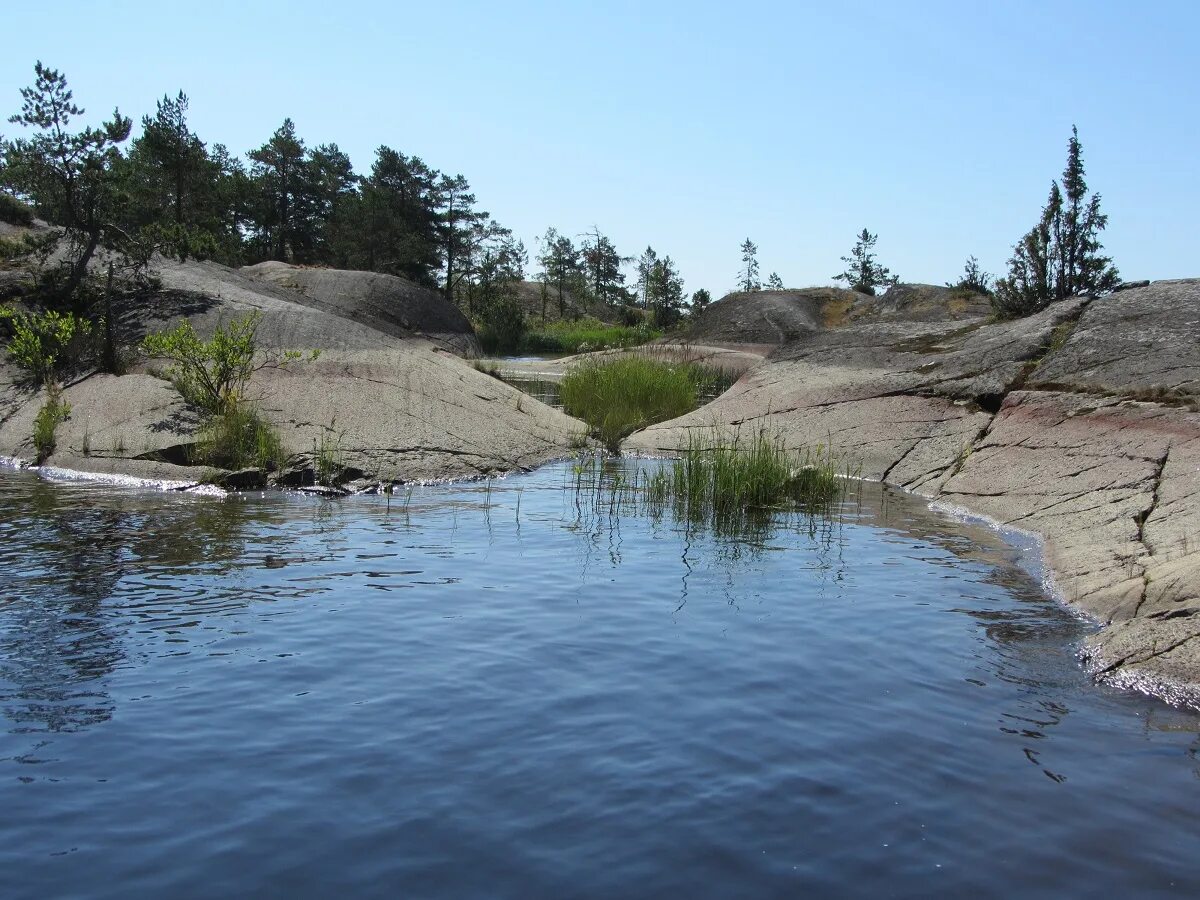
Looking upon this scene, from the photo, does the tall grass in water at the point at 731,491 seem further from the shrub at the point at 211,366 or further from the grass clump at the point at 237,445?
the shrub at the point at 211,366

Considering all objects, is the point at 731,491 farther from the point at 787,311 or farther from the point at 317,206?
the point at 317,206

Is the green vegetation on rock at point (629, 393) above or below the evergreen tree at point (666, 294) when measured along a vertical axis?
below

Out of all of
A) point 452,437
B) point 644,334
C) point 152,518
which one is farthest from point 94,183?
point 644,334

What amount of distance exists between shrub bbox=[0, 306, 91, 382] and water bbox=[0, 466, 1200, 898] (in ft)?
22.2

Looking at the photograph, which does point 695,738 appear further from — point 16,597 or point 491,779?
point 16,597

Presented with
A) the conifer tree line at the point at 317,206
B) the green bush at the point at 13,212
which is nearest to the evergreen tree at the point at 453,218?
the conifer tree line at the point at 317,206

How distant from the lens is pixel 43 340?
1412 cm

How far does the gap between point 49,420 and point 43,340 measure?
5.81ft

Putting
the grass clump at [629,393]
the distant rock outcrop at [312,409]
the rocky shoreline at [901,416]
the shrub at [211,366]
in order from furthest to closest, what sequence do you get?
the grass clump at [629,393] → the shrub at [211,366] → the distant rock outcrop at [312,409] → the rocky shoreline at [901,416]

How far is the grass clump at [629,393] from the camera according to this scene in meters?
17.8

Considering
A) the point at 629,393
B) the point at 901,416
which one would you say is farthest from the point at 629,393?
the point at 901,416

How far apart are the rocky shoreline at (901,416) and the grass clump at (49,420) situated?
14cm

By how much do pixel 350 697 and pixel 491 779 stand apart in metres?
1.19

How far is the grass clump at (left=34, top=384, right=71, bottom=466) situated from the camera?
41.5 ft
